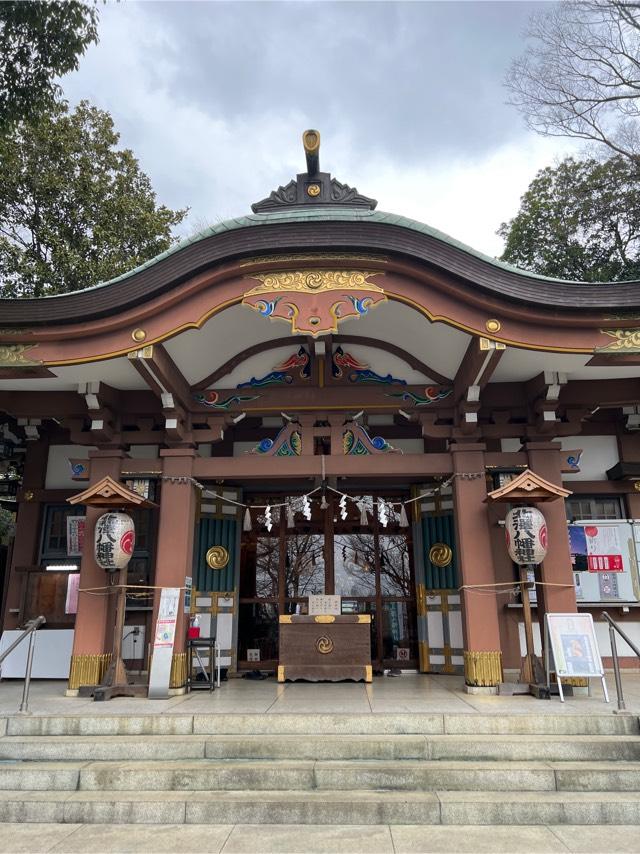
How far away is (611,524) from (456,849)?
5928 mm

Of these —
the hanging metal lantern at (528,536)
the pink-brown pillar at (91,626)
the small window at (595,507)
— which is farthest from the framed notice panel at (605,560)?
the pink-brown pillar at (91,626)

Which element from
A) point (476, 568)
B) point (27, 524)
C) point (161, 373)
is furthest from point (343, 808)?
point (27, 524)

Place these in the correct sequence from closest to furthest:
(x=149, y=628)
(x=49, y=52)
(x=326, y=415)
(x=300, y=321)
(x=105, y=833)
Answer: (x=105, y=833), (x=300, y=321), (x=49, y=52), (x=326, y=415), (x=149, y=628)

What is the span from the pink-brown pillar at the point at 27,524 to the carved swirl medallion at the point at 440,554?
19.2 ft

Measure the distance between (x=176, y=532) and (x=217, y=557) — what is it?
1.70 meters

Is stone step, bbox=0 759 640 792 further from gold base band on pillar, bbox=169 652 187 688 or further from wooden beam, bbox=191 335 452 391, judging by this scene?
wooden beam, bbox=191 335 452 391

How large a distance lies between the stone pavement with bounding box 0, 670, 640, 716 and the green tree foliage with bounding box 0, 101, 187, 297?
8.90m

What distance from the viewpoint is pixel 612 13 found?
45.8 feet

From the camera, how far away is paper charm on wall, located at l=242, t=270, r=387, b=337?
20.7ft

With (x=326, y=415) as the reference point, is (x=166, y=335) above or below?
above

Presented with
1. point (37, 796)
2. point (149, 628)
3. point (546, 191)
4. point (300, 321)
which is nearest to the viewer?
point (37, 796)

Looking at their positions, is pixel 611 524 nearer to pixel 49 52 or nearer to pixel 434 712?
pixel 434 712

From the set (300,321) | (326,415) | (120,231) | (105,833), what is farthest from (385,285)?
(120,231)

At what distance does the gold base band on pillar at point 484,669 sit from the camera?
6.59 m
